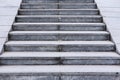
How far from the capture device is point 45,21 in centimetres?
601

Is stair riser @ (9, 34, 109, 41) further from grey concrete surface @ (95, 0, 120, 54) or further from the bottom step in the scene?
the bottom step

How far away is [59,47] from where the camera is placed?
483cm

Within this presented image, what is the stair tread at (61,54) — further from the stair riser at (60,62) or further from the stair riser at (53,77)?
the stair riser at (53,77)

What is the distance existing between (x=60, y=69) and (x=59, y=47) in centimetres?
79

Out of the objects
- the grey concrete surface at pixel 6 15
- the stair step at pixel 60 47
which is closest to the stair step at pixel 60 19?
the grey concrete surface at pixel 6 15

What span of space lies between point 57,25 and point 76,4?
153cm

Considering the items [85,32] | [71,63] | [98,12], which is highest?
[98,12]

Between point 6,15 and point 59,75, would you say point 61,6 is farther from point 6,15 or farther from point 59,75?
point 59,75

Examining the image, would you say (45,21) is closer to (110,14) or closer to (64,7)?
(64,7)

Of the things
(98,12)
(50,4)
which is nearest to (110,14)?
(98,12)

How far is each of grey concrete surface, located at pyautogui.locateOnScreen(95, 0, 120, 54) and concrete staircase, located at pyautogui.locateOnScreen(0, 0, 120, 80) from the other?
0.13 metres

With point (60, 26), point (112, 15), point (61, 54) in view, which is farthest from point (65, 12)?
point (61, 54)

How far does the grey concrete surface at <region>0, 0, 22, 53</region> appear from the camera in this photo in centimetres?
507

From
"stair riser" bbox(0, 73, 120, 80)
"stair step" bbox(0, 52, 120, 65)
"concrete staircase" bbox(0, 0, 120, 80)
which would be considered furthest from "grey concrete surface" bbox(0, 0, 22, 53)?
"stair riser" bbox(0, 73, 120, 80)
